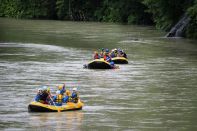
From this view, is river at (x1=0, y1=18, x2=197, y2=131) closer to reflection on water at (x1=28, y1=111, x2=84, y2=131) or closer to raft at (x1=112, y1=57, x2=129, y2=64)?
reflection on water at (x1=28, y1=111, x2=84, y2=131)

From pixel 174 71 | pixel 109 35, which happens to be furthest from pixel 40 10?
pixel 174 71

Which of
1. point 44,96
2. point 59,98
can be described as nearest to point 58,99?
point 59,98

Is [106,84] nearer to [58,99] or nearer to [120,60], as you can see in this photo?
[58,99]

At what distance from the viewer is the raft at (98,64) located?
46725 mm

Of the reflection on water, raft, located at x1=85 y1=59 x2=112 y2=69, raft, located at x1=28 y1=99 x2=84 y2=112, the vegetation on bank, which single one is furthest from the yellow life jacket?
the vegetation on bank

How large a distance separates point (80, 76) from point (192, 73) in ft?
24.9

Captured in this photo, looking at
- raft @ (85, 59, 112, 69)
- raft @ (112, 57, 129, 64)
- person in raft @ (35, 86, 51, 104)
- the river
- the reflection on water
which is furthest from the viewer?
raft @ (112, 57, 129, 64)

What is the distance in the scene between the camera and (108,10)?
128 meters

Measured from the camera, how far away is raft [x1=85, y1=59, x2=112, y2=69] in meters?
46.7

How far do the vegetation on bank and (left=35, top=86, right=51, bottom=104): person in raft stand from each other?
5025 centimetres

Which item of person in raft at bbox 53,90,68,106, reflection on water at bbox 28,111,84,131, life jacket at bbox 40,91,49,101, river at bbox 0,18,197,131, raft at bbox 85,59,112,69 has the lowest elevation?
river at bbox 0,18,197,131

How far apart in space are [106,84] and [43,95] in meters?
10.5

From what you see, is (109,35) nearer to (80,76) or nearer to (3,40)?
(3,40)

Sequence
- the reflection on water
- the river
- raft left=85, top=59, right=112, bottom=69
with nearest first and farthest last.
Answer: the reflection on water
the river
raft left=85, top=59, right=112, bottom=69
